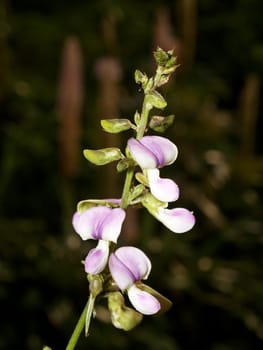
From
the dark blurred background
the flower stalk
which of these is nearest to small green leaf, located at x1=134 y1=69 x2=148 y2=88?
the flower stalk

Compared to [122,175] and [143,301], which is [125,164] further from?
[122,175]

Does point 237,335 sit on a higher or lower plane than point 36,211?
lower

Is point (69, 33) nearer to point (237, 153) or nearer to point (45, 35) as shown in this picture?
point (45, 35)

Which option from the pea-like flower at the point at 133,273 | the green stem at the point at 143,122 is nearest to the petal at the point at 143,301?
the pea-like flower at the point at 133,273

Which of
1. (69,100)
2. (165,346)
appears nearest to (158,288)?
(165,346)

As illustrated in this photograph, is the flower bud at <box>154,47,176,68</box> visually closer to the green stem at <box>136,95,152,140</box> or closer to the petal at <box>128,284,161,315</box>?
the green stem at <box>136,95,152,140</box>

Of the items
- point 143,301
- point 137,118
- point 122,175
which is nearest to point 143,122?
point 137,118

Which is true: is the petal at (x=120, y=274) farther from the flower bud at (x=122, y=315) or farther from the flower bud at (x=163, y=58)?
the flower bud at (x=163, y=58)
